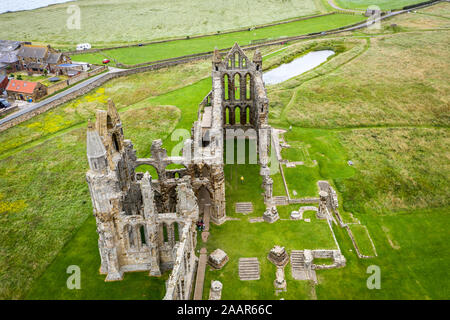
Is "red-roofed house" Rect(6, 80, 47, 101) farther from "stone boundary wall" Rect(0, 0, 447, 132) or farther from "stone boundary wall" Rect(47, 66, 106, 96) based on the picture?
"stone boundary wall" Rect(0, 0, 447, 132)

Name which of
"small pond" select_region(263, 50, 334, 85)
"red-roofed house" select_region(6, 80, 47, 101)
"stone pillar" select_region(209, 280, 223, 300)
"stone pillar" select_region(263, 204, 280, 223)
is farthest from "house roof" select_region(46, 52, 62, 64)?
"stone pillar" select_region(209, 280, 223, 300)

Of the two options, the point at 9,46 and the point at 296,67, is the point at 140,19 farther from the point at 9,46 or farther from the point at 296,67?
the point at 296,67

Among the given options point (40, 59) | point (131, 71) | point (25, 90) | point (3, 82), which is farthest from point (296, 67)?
point (3, 82)

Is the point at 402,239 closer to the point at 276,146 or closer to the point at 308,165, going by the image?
the point at 308,165

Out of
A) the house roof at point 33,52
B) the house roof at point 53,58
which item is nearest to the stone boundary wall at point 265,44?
the house roof at point 53,58

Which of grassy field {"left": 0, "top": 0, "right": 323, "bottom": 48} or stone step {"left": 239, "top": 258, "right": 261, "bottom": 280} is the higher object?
grassy field {"left": 0, "top": 0, "right": 323, "bottom": 48}
